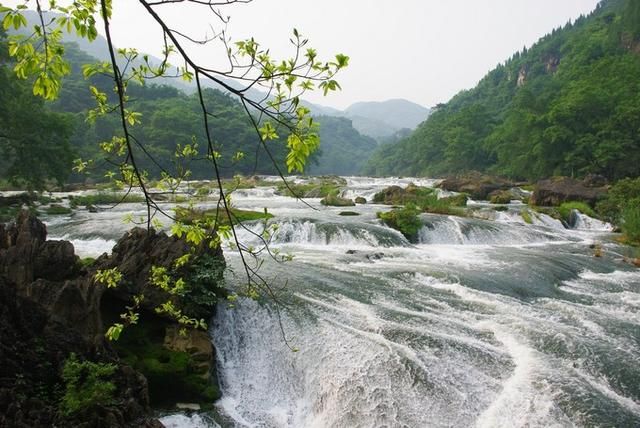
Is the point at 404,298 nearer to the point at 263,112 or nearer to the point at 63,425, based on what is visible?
the point at 63,425

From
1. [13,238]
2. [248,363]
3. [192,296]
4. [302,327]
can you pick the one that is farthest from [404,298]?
[13,238]

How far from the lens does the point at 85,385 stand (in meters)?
5.38

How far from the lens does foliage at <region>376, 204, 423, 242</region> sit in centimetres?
2103

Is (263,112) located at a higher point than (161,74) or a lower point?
lower

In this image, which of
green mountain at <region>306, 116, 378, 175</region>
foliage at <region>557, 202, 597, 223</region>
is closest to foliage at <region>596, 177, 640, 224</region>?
foliage at <region>557, 202, 597, 223</region>

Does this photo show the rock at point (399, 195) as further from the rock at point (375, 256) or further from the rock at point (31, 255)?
the rock at point (31, 255)

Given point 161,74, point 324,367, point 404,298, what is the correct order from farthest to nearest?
1. point 404,298
2. point 324,367
3. point 161,74

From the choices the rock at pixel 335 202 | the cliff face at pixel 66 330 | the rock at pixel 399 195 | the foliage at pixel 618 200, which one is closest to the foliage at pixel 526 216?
the foliage at pixel 618 200

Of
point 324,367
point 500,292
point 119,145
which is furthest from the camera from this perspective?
point 500,292

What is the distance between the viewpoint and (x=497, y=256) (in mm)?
18016

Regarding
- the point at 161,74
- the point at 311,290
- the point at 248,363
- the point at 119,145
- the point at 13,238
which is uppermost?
the point at 161,74

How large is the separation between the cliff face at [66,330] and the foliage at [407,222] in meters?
12.4

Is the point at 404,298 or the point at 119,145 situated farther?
the point at 404,298

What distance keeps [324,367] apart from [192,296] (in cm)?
321
